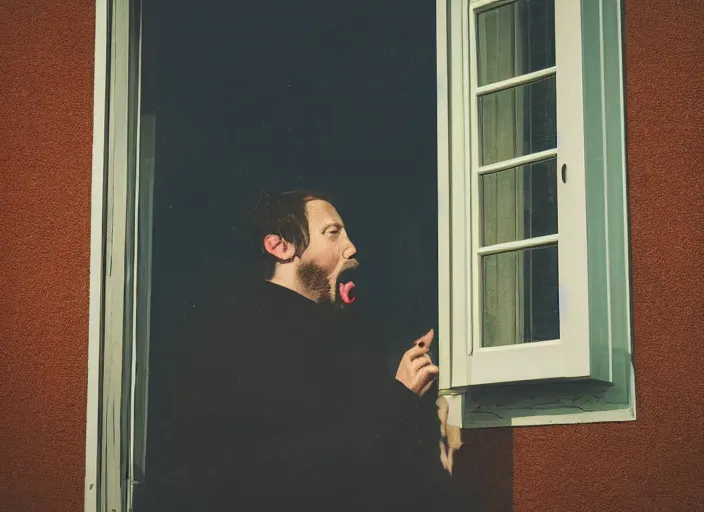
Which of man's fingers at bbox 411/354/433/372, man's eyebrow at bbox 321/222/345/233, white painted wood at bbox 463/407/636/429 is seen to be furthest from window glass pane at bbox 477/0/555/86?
white painted wood at bbox 463/407/636/429

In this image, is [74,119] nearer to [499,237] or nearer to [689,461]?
[499,237]

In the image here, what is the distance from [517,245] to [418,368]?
1.50 feet

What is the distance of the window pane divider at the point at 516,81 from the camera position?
3.25m

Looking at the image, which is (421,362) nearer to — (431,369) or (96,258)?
(431,369)

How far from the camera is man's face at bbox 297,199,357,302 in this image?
11.5ft

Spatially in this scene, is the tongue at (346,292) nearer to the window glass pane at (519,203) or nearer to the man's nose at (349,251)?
the man's nose at (349,251)

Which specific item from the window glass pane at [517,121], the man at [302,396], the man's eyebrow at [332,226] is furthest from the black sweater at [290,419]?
the window glass pane at [517,121]

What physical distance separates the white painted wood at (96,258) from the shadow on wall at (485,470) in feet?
3.76

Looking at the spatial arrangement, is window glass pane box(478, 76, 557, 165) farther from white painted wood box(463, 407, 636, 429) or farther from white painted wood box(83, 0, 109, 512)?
white painted wood box(83, 0, 109, 512)

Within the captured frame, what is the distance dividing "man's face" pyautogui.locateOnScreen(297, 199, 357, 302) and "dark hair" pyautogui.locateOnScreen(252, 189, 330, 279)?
0.06 feet

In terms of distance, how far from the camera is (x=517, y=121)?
3.32m

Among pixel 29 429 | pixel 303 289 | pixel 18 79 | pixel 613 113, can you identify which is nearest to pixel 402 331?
pixel 303 289

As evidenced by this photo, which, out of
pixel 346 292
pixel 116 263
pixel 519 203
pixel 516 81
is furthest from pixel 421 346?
pixel 116 263

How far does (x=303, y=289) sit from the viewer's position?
3537 mm
